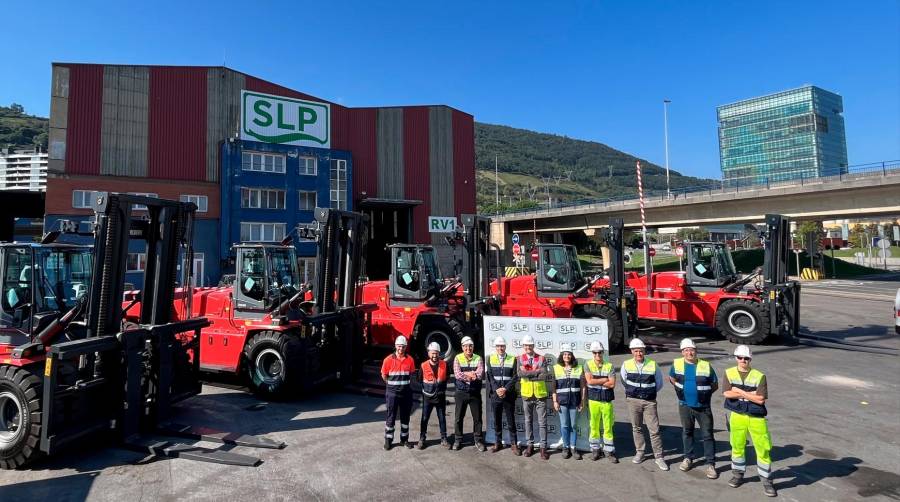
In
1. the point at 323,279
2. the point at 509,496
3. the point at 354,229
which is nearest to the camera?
the point at 509,496

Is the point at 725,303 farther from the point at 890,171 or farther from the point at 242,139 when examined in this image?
the point at 242,139

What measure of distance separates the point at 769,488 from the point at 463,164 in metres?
34.8

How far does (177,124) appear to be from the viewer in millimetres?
28594

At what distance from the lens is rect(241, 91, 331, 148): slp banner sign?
30641 mm

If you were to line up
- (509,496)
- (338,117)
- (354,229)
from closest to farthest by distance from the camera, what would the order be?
(509,496), (354,229), (338,117)

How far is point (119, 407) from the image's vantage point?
6.24m

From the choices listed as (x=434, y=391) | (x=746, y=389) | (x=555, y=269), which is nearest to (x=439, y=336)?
(x=555, y=269)

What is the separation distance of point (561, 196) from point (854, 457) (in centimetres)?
15780

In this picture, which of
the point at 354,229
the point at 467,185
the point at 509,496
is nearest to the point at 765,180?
the point at 467,185

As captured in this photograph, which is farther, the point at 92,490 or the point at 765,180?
the point at 765,180

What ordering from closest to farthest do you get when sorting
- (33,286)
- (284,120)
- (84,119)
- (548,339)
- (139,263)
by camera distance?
(33,286), (548,339), (139,263), (84,119), (284,120)

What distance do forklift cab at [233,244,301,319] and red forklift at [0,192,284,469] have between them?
1881mm

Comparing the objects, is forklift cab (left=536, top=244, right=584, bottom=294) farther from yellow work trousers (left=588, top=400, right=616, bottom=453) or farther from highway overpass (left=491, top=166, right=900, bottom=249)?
highway overpass (left=491, top=166, right=900, bottom=249)

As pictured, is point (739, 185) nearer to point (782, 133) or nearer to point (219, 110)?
point (219, 110)
